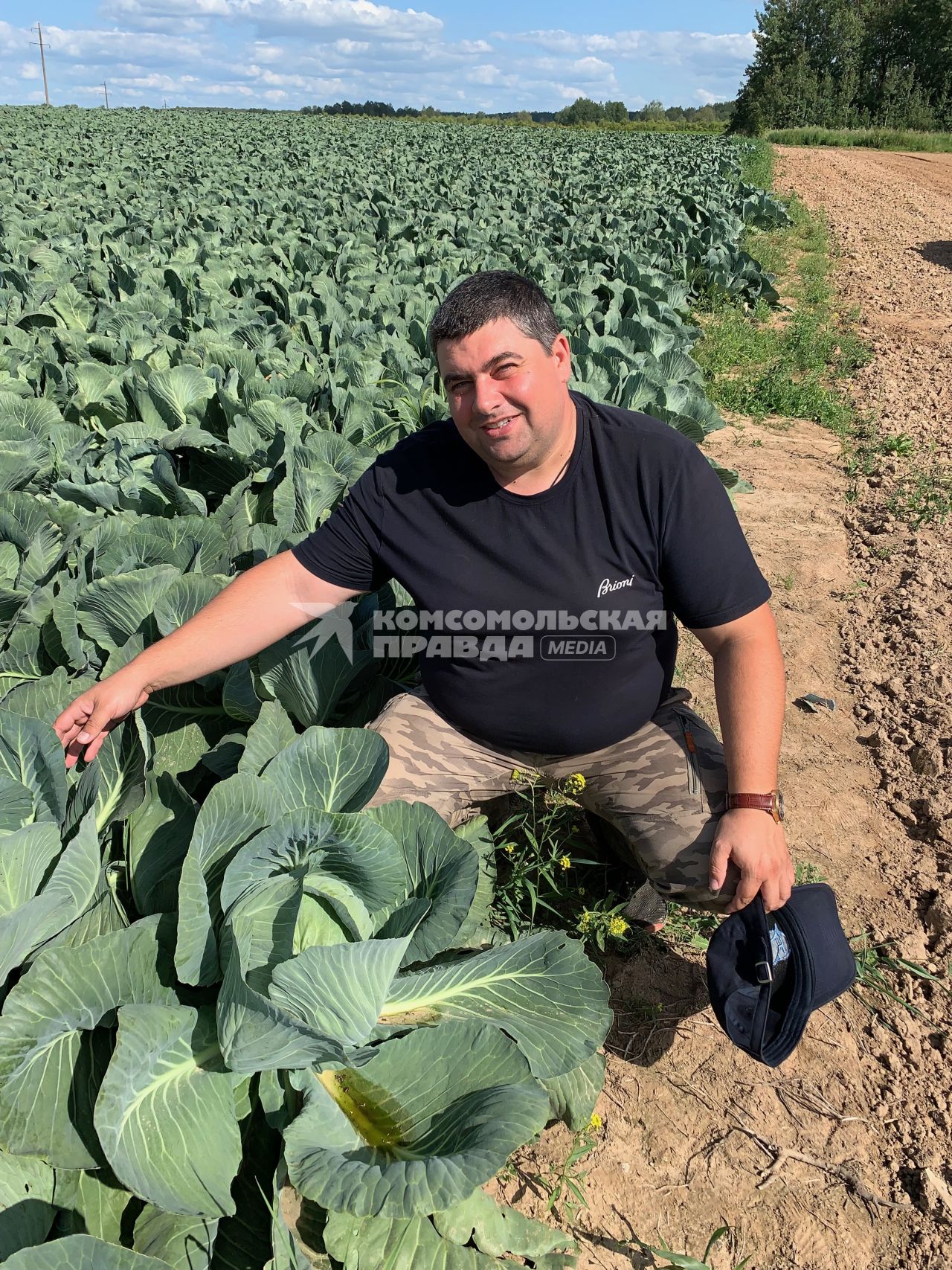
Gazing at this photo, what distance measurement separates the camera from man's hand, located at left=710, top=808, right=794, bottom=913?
79.9 inches

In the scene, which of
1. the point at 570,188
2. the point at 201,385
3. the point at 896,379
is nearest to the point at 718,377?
the point at 896,379

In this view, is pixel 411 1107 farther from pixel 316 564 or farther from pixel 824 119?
pixel 824 119

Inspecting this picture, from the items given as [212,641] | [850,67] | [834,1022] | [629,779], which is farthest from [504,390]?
[850,67]

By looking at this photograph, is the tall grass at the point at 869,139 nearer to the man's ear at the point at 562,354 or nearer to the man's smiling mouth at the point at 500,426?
the man's ear at the point at 562,354

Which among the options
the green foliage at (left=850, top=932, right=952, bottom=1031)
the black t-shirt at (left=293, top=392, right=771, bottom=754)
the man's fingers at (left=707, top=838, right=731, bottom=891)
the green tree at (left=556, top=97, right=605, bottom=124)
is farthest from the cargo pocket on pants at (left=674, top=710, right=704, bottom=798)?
the green tree at (left=556, top=97, right=605, bottom=124)

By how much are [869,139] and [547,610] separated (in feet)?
147

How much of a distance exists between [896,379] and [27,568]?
23.5ft

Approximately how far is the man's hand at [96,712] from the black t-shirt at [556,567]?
0.56 meters

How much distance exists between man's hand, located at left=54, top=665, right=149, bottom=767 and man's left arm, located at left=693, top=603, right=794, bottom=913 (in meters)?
1.41

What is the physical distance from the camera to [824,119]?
49.5 metres

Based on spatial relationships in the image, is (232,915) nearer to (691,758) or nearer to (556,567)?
(556,567)

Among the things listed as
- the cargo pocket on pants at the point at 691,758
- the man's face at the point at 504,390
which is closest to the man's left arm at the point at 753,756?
the cargo pocket on pants at the point at 691,758

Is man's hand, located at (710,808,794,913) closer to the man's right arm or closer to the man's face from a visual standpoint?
the man's face

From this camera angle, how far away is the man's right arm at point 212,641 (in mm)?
2029
